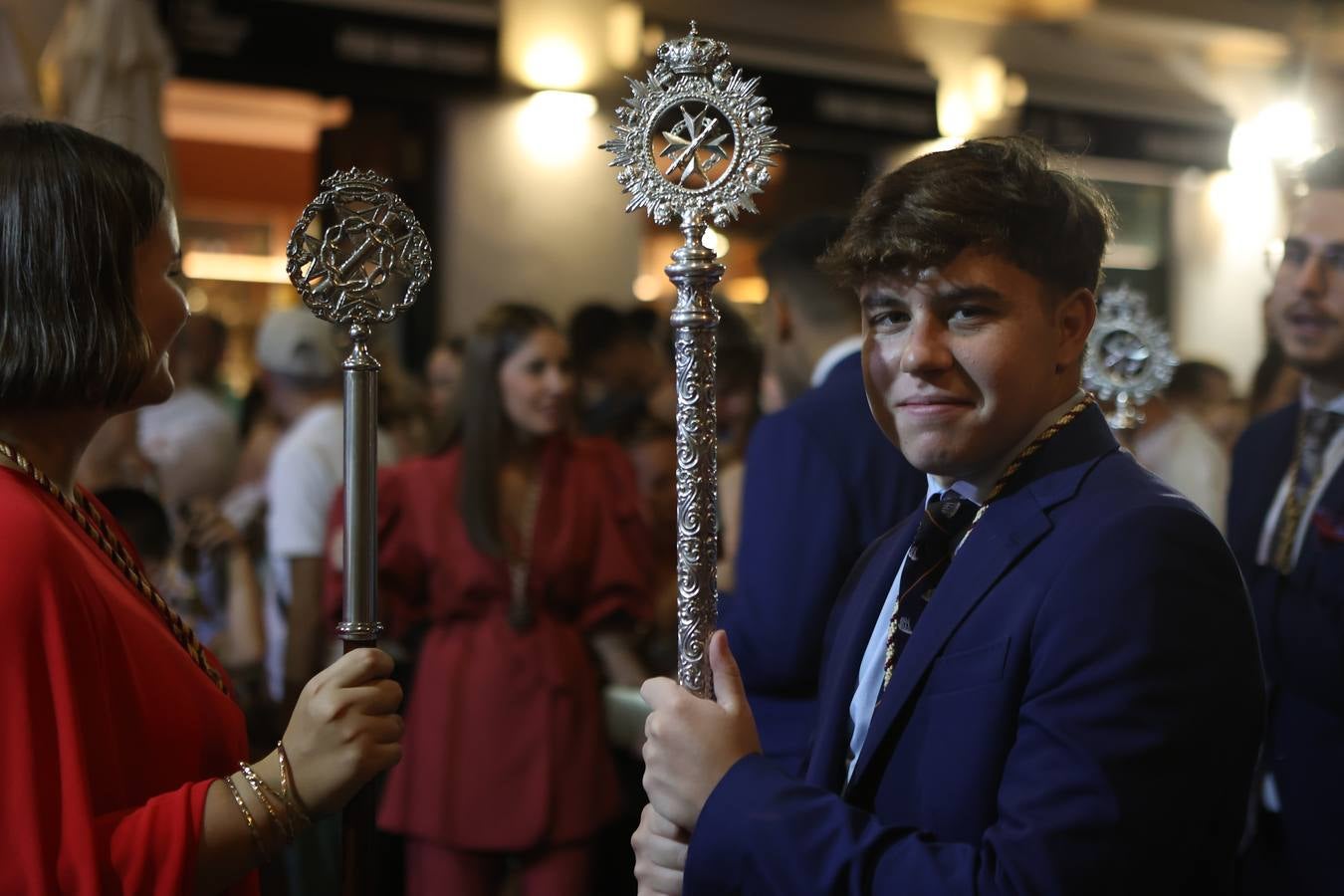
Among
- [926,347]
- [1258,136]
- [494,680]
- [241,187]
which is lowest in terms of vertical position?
[494,680]

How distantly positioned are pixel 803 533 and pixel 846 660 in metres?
0.96

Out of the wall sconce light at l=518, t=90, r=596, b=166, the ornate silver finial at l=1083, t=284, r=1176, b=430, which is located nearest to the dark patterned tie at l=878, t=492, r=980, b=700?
the ornate silver finial at l=1083, t=284, r=1176, b=430

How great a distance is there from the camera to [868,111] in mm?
9094

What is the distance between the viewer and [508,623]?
3.48 meters

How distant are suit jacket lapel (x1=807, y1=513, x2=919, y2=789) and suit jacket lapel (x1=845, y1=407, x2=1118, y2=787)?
0.11m

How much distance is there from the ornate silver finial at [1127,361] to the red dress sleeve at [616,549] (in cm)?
135

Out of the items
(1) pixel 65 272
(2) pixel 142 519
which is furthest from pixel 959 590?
(2) pixel 142 519

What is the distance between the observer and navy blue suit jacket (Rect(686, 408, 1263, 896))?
48.9 inches

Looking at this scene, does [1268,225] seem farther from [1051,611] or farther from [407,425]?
[1051,611]

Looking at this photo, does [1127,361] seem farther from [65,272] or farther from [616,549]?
[65,272]

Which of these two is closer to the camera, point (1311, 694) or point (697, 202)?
point (697, 202)

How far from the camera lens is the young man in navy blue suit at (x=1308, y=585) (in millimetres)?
2506

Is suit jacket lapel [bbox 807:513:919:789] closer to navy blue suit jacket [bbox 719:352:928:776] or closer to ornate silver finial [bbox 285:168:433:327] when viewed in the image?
ornate silver finial [bbox 285:168:433:327]

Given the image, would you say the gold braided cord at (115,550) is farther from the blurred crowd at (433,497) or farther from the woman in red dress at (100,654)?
the blurred crowd at (433,497)
